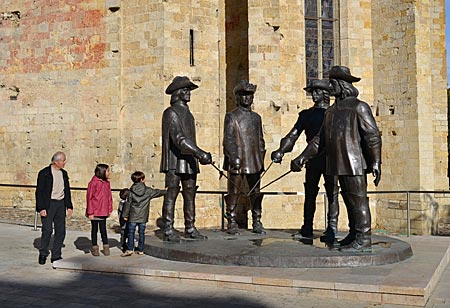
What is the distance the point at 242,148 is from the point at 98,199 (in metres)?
2.27

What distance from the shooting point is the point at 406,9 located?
1680 centimetres

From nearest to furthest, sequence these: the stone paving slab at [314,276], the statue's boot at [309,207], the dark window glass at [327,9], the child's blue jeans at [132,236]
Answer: the stone paving slab at [314,276]
the child's blue jeans at [132,236]
the statue's boot at [309,207]
the dark window glass at [327,9]

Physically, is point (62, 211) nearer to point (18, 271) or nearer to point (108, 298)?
point (18, 271)

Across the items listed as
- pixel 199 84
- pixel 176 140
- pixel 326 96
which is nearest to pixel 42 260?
pixel 176 140

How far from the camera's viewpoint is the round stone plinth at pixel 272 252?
7.56m

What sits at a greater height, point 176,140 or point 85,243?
point 176,140

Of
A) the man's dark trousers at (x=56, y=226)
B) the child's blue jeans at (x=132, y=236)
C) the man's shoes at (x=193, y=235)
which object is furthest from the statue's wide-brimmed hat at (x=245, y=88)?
the man's dark trousers at (x=56, y=226)

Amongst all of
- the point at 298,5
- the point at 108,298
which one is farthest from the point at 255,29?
the point at 108,298

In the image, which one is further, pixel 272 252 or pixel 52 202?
pixel 52 202

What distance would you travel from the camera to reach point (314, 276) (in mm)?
7070

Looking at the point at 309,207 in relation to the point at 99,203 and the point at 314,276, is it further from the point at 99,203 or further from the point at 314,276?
the point at 99,203

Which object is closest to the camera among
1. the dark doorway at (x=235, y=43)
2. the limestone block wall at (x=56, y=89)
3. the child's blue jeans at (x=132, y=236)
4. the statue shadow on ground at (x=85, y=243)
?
the child's blue jeans at (x=132, y=236)

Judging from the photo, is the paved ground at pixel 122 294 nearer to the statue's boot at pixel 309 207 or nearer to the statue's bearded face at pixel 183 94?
the statue's boot at pixel 309 207

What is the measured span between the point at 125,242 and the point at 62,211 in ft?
3.60
